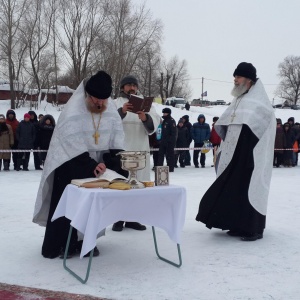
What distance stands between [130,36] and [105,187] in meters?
32.7

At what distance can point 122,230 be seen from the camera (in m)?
6.36

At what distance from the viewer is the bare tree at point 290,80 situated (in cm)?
7725

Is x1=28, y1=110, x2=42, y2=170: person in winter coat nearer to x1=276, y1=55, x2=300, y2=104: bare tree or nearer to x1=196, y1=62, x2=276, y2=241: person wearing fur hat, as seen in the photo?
x1=196, y1=62, x2=276, y2=241: person wearing fur hat

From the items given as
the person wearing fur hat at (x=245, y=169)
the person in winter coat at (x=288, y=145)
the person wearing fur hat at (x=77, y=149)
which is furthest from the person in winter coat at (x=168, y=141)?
the person wearing fur hat at (x=77, y=149)

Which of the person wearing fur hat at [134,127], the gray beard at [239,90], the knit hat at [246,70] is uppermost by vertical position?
the knit hat at [246,70]

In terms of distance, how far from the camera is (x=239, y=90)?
6156 millimetres

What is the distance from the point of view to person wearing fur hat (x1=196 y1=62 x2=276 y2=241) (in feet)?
19.3

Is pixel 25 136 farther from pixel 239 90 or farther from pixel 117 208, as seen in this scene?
pixel 117 208

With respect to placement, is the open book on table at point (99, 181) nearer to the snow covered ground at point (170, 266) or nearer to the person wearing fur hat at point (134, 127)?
the snow covered ground at point (170, 266)

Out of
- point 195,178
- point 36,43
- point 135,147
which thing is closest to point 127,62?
point 36,43

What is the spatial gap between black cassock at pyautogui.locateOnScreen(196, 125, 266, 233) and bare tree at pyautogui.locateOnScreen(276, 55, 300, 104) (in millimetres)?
74031

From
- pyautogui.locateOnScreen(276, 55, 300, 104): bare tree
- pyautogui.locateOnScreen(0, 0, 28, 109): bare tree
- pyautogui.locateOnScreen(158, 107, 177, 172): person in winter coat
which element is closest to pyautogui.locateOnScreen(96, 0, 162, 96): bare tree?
pyautogui.locateOnScreen(0, 0, 28, 109): bare tree

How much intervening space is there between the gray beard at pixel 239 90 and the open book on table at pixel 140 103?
109 centimetres

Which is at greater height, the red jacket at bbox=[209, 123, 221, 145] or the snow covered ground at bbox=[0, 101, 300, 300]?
the red jacket at bbox=[209, 123, 221, 145]
